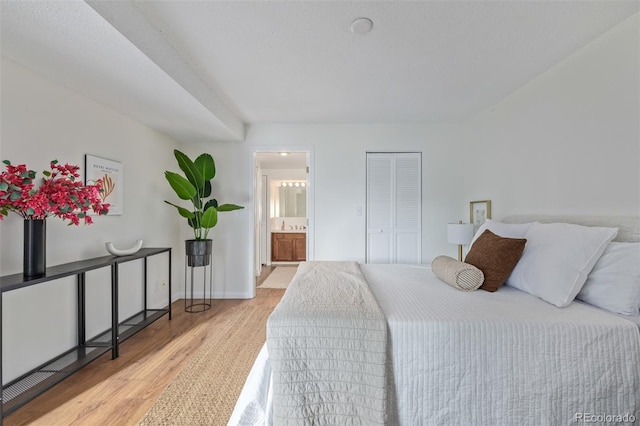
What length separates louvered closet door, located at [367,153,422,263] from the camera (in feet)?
11.3

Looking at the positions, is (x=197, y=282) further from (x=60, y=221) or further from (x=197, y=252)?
(x=60, y=221)

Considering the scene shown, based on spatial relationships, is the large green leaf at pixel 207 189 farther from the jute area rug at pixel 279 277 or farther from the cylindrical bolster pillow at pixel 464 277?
the cylindrical bolster pillow at pixel 464 277

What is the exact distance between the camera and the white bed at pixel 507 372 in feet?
3.51

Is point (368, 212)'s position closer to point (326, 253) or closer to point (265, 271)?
point (326, 253)

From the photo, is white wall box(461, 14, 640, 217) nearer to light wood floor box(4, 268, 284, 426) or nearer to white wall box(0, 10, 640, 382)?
white wall box(0, 10, 640, 382)

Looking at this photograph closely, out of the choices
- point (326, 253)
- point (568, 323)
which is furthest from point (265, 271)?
point (568, 323)

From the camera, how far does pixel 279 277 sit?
15.3 ft

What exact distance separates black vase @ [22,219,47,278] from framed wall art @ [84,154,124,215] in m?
0.63

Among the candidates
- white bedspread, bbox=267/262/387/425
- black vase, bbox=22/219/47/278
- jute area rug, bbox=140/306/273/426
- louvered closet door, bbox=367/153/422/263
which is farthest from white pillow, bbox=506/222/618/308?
black vase, bbox=22/219/47/278

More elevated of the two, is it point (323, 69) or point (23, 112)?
point (323, 69)

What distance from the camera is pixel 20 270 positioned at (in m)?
1.68

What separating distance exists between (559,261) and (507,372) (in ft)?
2.54

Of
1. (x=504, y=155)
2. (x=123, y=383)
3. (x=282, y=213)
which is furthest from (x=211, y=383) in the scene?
(x=282, y=213)

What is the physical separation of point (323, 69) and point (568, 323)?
86.4 inches
